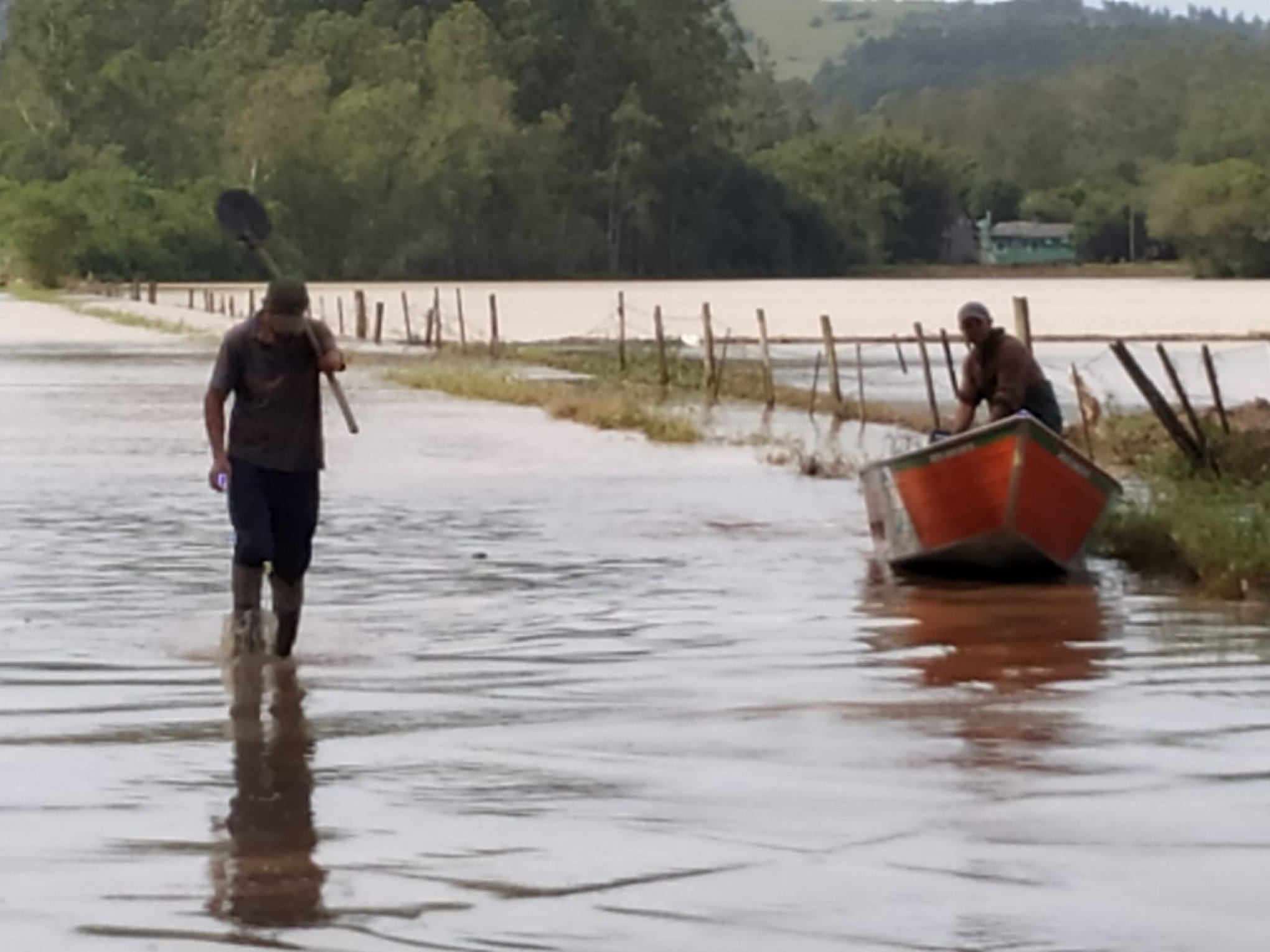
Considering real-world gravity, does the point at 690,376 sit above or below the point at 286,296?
below

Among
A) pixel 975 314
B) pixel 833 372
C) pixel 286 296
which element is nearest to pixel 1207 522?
pixel 975 314

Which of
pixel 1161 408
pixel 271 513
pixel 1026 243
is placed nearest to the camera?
pixel 271 513

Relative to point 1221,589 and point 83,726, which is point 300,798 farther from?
point 1221,589

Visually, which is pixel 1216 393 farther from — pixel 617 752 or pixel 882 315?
pixel 882 315

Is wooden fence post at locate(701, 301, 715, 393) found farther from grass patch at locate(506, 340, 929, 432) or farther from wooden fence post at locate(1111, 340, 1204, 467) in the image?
wooden fence post at locate(1111, 340, 1204, 467)

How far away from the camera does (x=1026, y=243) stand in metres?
185

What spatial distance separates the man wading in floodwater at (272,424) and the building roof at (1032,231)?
174505 millimetres

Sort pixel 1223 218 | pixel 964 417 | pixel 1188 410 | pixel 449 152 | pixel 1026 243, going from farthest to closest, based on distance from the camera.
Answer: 1. pixel 1026 243
2. pixel 1223 218
3. pixel 449 152
4. pixel 1188 410
5. pixel 964 417

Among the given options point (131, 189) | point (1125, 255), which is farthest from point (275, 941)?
point (1125, 255)

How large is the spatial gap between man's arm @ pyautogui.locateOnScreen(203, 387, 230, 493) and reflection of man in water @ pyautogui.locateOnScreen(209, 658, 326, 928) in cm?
96

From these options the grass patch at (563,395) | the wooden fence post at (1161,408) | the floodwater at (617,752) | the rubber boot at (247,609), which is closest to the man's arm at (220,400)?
the rubber boot at (247,609)

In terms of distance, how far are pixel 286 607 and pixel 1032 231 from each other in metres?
175

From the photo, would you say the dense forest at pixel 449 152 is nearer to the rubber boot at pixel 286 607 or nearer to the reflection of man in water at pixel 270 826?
the rubber boot at pixel 286 607

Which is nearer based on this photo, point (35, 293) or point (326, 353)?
point (326, 353)
